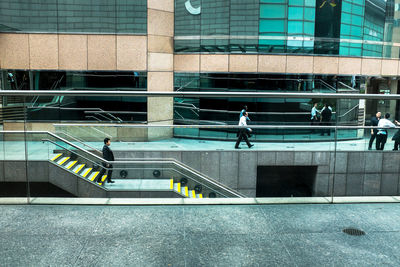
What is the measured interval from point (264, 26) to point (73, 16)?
9609mm

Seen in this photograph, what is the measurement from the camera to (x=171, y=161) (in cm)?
620

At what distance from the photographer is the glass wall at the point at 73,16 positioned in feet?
59.2

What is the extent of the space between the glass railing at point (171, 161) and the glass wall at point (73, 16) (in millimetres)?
12785

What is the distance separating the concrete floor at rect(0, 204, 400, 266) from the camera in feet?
9.87

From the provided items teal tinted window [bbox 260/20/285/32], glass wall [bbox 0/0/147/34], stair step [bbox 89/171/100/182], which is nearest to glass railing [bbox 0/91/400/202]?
stair step [bbox 89/171/100/182]

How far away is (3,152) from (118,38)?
14727 mm

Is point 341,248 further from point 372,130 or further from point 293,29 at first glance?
point 293,29

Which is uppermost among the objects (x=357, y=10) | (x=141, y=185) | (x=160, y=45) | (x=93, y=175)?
(x=357, y=10)

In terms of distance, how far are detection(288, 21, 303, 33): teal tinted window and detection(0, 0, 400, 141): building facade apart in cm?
5

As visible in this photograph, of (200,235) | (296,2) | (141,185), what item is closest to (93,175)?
(141,185)

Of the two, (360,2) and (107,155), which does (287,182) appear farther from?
(360,2)

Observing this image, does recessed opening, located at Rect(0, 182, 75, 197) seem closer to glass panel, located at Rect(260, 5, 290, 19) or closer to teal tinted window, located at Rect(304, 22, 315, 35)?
glass panel, located at Rect(260, 5, 290, 19)

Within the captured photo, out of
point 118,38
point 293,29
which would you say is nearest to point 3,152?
point 118,38

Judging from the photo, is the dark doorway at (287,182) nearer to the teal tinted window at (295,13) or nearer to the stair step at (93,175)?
the stair step at (93,175)
